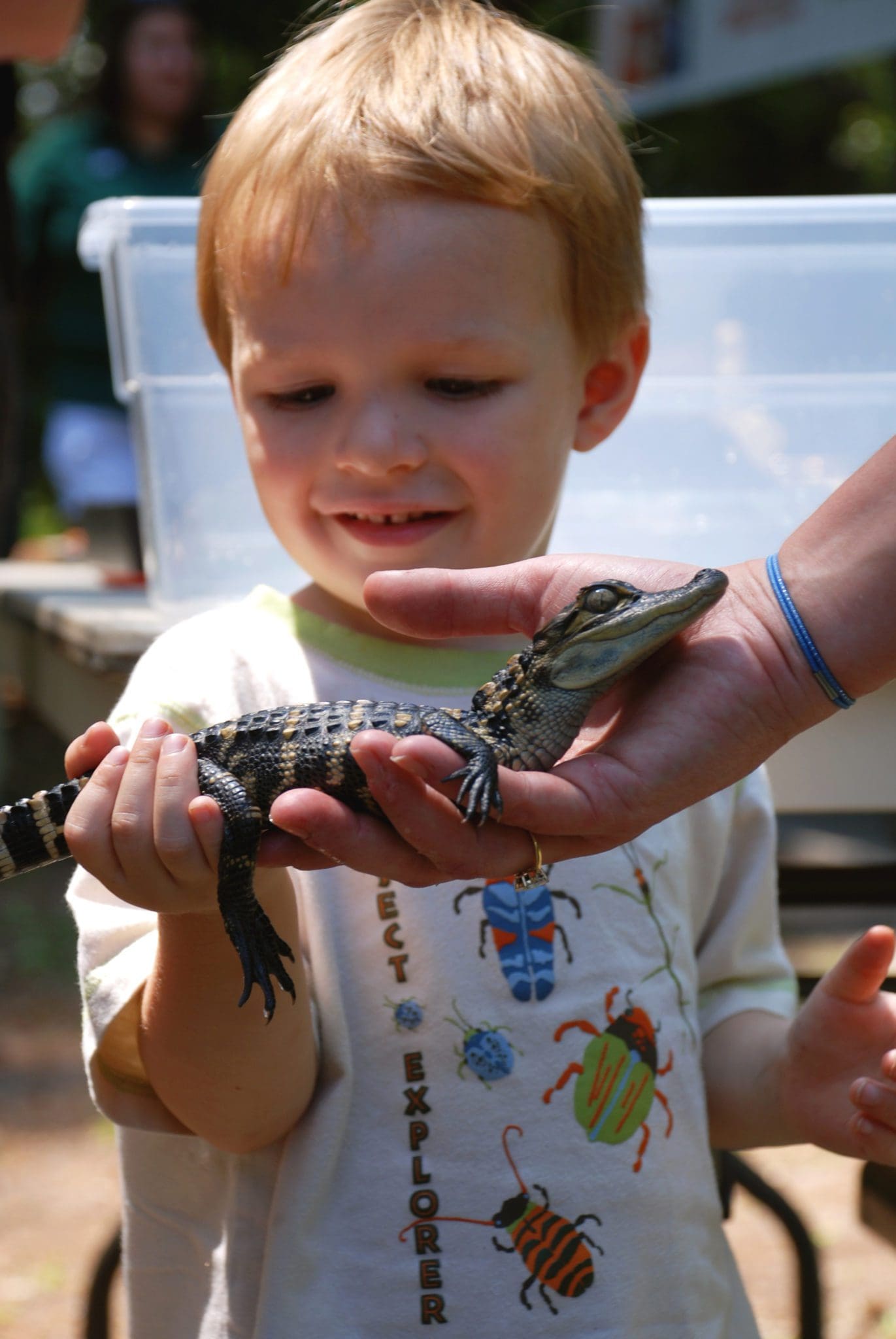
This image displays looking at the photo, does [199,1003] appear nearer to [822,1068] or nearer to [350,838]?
[350,838]

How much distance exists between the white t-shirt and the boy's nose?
0.82 ft

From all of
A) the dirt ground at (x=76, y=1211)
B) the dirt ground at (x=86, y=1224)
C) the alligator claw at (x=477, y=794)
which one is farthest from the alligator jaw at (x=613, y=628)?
the dirt ground at (x=86, y=1224)

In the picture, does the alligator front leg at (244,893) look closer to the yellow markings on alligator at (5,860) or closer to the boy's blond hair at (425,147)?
the yellow markings on alligator at (5,860)

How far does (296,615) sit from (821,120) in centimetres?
1143

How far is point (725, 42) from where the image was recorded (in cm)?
685

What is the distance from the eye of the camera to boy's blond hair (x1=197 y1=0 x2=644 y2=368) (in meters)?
1.56

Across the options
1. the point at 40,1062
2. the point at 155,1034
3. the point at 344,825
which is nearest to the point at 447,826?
the point at 344,825

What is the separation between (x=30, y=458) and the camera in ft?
48.1

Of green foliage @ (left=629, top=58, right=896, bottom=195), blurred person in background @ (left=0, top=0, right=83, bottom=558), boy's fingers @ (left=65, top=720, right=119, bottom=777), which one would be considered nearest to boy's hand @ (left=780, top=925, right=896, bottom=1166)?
boy's fingers @ (left=65, top=720, right=119, bottom=777)

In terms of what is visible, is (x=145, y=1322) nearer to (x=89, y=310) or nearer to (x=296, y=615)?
(x=296, y=615)

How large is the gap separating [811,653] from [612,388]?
624 mm

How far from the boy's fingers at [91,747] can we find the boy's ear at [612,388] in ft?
2.64

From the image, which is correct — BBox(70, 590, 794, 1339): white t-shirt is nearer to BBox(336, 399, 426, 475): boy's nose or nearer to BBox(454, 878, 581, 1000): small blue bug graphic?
BBox(454, 878, 581, 1000): small blue bug graphic

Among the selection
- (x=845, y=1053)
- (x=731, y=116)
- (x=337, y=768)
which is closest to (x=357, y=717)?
(x=337, y=768)
